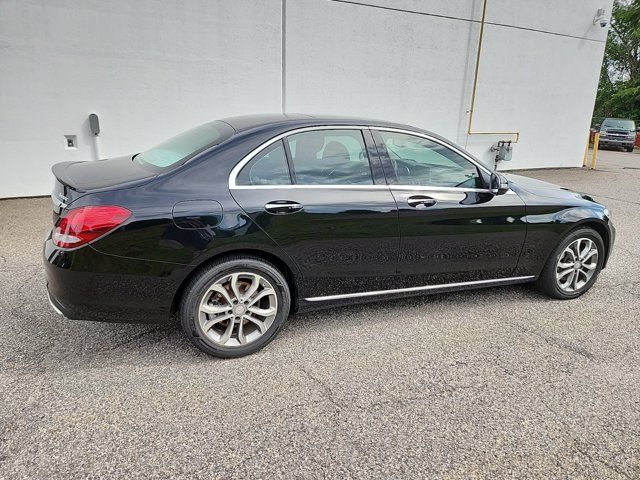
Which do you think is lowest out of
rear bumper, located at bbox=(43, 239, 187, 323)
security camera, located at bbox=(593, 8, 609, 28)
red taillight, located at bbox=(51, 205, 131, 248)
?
rear bumper, located at bbox=(43, 239, 187, 323)

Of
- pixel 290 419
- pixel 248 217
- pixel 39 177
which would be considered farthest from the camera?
pixel 39 177

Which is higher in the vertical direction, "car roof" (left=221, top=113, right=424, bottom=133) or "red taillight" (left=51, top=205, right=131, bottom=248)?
"car roof" (left=221, top=113, right=424, bottom=133)

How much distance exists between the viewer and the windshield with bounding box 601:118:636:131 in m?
24.2

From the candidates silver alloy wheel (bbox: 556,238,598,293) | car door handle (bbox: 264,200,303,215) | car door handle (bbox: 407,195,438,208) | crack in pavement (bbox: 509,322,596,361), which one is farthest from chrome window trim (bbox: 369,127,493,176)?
crack in pavement (bbox: 509,322,596,361)

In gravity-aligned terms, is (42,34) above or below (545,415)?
above

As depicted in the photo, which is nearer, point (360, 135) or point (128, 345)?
point (128, 345)

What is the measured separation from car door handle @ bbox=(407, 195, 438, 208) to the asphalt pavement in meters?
0.93

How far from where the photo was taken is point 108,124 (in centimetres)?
784

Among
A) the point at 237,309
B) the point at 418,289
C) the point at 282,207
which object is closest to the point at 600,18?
the point at 418,289

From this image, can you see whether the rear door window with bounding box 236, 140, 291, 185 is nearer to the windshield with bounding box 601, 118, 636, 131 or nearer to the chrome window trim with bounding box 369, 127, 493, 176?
the chrome window trim with bounding box 369, 127, 493, 176

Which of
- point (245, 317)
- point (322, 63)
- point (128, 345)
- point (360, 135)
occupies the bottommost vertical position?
point (128, 345)

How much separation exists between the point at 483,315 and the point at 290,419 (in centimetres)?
204

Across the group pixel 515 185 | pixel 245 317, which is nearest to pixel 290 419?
pixel 245 317

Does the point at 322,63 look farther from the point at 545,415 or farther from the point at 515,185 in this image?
the point at 545,415
